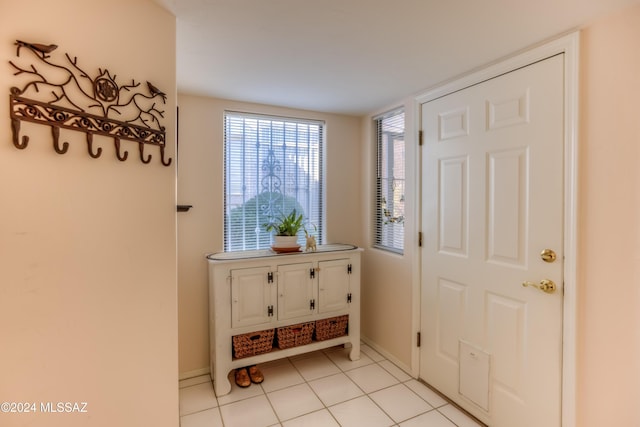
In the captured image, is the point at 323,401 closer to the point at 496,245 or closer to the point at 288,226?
the point at 288,226

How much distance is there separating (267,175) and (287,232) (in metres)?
0.56

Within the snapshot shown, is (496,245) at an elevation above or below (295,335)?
above

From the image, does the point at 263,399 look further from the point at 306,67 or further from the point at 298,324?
the point at 306,67

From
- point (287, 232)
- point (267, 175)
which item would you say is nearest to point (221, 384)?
point (287, 232)

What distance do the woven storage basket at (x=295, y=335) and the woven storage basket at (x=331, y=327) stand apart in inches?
2.7

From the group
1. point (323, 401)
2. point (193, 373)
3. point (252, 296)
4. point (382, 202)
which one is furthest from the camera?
point (382, 202)

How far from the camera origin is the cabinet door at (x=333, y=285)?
2.53m

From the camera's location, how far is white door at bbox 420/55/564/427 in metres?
1.57

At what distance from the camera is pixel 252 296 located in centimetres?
227

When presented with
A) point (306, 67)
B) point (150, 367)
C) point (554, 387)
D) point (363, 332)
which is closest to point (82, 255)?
point (150, 367)

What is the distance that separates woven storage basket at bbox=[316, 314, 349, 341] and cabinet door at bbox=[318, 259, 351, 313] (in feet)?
0.29

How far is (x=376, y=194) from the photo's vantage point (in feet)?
9.66

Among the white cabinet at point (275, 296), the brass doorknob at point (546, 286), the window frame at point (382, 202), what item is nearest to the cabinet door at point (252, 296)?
the white cabinet at point (275, 296)

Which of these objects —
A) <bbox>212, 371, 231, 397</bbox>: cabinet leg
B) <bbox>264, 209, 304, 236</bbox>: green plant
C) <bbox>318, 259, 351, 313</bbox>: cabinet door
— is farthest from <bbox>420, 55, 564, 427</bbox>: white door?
<bbox>212, 371, 231, 397</bbox>: cabinet leg
